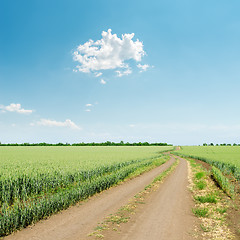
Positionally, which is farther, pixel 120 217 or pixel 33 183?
pixel 33 183

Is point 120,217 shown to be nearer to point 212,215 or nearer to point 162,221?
point 162,221

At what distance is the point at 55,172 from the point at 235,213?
12704mm

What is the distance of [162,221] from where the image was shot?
9.23 metres

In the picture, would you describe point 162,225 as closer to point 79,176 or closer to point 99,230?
point 99,230

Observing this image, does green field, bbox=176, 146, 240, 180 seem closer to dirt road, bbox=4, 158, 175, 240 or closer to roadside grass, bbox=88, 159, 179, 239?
roadside grass, bbox=88, 159, 179, 239

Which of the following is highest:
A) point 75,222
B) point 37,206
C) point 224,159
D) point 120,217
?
point 224,159

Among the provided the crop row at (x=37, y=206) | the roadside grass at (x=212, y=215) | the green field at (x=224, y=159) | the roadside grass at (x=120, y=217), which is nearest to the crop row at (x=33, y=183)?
the crop row at (x=37, y=206)

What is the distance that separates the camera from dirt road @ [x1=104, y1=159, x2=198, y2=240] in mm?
7824

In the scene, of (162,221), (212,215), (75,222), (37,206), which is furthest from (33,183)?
(212,215)

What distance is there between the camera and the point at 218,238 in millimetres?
7723

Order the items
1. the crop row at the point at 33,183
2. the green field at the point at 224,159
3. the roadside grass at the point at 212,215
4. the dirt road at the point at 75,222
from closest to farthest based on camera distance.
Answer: the dirt road at the point at 75,222, the roadside grass at the point at 212,215, the crop row at the point at 33,183, the green field at the point at 224,159

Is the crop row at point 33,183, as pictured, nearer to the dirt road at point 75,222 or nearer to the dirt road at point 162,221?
the dirt road at point 75,222

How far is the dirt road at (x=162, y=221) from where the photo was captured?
7.82 meters

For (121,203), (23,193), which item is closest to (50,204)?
(23,193)
